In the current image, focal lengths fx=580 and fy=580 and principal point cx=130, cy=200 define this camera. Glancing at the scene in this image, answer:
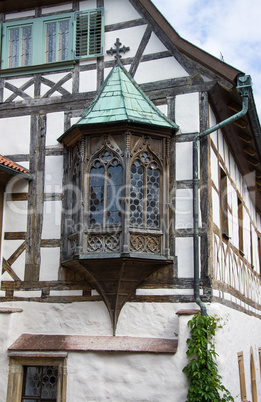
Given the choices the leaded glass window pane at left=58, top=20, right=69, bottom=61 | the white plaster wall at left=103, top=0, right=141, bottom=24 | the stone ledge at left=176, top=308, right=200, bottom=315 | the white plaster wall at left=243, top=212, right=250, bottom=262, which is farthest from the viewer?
the white plaster wall at left=243, top=212, right=250, bottom=262

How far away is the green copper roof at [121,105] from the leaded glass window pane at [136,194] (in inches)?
33.6

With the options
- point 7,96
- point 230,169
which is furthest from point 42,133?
point 230,169

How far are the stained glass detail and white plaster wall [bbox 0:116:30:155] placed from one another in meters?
4.28

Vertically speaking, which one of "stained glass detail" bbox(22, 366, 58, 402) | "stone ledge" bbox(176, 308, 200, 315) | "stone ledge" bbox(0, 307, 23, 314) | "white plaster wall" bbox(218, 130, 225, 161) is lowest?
"stained glass detail" bbox(22, 366, 58, 402)

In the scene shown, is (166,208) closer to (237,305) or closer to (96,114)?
(96,114)

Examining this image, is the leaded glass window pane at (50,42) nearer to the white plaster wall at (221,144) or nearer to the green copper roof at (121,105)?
the green copper roof at (121,105)

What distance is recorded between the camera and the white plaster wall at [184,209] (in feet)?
34.1

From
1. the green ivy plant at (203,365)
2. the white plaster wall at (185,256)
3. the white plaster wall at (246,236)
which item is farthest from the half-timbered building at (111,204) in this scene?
the white plaster wall at (246,236)

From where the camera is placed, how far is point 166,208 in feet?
34.1

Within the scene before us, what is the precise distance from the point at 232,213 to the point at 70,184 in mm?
4212

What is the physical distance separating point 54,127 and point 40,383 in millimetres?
4962

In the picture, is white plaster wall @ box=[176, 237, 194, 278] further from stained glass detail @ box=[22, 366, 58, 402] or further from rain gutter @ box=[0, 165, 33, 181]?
rain gutter @ box=[0, 165, 33, 181]

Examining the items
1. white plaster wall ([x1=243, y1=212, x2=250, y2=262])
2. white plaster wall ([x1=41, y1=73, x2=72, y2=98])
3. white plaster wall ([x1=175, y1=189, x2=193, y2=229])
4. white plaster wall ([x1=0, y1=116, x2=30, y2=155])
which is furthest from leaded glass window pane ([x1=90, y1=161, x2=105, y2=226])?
white plaster wall ([x1=243, y1=212, x2=250, y2=262])

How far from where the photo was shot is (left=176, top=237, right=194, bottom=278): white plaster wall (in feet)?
33.4
